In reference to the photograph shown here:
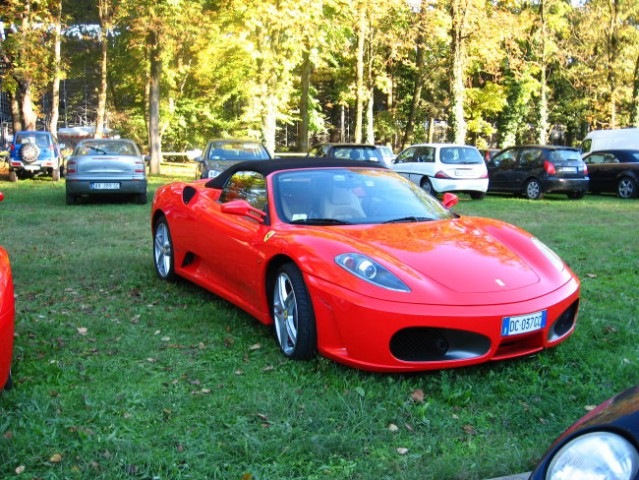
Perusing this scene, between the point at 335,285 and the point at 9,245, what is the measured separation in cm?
676

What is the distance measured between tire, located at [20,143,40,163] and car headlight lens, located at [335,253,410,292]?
20255mm

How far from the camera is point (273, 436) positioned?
11.2 feet

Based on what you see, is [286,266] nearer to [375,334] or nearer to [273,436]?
[375,334]

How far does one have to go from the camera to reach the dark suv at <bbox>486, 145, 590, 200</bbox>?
18234 millimetres

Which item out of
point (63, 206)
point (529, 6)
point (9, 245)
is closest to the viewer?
point (9, 245)

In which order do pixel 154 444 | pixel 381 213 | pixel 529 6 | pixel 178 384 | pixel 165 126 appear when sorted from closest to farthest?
pixel 154 444, pixel 178 384, pixel 381 213, pixel 529 6, pixel 165 126

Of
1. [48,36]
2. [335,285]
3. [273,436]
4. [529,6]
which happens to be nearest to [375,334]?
[335,285]

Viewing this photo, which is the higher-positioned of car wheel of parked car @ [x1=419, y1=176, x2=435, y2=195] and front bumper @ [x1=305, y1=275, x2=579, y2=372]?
car wheel of parked car @ [x1=419, y1=176, x2=435, y2=195]

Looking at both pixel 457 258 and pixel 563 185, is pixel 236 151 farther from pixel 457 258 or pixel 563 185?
pixel 457 258

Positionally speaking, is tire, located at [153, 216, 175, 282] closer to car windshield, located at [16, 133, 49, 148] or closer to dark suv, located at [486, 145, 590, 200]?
dark suv, located at [486, 145, 590, 200]

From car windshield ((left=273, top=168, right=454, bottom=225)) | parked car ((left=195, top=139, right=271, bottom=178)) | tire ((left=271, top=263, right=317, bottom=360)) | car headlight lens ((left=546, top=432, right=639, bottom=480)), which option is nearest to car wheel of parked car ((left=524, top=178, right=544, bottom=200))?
parked car ((left=195, top=139, right=271, bottom=178))

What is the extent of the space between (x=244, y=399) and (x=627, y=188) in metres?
18.1

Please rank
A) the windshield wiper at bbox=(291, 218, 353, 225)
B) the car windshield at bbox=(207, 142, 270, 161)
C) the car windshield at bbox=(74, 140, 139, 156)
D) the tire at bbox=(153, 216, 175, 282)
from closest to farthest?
the windshield wiper at bbox=(291, 218, 353, 225), the tire at bbox=(153, 216, 175, 282), the car windshield at bbox=(74, 140, 139, 156), the car windshield at bbox=(207, 142, 270, 161)

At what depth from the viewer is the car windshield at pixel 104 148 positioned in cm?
1505
